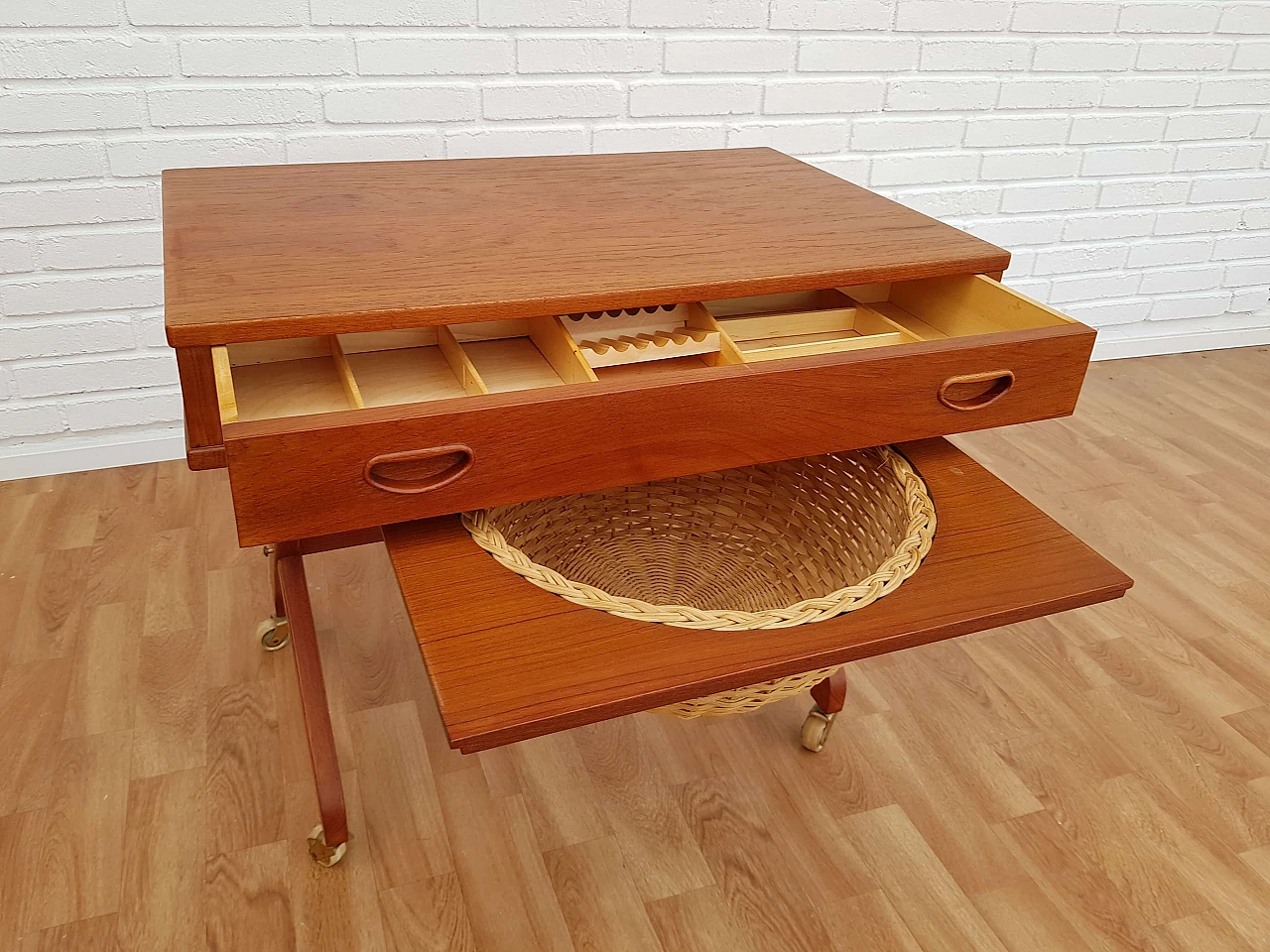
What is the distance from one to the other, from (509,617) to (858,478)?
46 cm

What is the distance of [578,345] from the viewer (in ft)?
3.23

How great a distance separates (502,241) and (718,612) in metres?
0.45

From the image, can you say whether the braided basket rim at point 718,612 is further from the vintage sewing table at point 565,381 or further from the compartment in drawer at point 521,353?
the compartment in drawer at point 521,353

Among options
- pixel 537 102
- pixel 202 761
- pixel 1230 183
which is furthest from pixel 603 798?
pixel 1230 183

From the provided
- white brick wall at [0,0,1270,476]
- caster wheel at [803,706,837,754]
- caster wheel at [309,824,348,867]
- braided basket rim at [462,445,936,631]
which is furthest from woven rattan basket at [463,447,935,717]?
white brick wall at [0,0,1270,476]

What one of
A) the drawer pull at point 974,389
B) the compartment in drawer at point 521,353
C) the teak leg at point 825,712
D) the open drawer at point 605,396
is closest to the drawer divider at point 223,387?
the open drawer at point 605,396

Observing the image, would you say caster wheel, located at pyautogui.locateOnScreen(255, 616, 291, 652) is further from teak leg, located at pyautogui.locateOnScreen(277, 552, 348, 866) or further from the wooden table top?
the wooden table top

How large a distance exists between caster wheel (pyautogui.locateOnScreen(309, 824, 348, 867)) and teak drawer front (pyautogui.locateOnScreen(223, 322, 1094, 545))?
→ 44cm

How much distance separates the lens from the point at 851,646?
27.6 inches

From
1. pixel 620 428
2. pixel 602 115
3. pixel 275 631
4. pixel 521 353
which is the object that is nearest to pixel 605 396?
pixel 620 428

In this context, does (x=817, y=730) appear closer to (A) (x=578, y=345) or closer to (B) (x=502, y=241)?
(A) (x=578, y=345)

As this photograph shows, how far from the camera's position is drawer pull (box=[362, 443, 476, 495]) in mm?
736

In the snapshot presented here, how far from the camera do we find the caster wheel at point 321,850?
3.36 ft

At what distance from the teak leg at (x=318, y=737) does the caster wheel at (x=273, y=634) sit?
0.27 m
